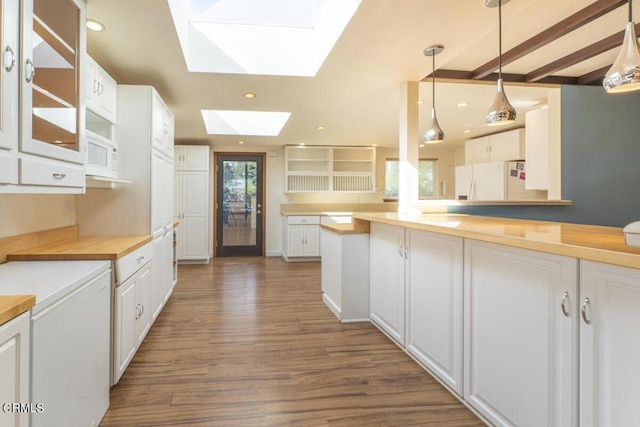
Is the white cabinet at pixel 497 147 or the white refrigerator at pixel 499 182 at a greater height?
the white cabinet at pixel 497 147

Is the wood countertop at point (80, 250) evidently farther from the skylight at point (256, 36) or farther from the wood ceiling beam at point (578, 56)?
the wood ceiling beam at point (578, 56)

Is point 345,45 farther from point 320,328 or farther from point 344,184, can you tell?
point 344,184

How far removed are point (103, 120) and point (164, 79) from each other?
0.88m

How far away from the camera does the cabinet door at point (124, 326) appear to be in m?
2.13

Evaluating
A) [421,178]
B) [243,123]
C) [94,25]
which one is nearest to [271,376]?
[94,25]

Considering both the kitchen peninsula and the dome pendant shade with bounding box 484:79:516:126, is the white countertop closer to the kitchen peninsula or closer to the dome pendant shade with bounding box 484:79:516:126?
the kitchen peninsula

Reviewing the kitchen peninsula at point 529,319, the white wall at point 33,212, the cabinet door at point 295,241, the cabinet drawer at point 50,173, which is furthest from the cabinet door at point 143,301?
the cabinet door at point 295,241

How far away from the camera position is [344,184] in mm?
7273

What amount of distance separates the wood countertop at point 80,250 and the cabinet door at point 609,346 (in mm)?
2205

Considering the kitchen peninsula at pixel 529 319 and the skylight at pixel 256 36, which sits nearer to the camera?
the kitchen peninsula at pixel 529 319

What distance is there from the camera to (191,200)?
6.21m

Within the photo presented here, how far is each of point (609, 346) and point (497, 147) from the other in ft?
17.4

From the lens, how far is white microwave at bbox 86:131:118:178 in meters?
2.31

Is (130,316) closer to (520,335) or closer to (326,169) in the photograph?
(520,335)
